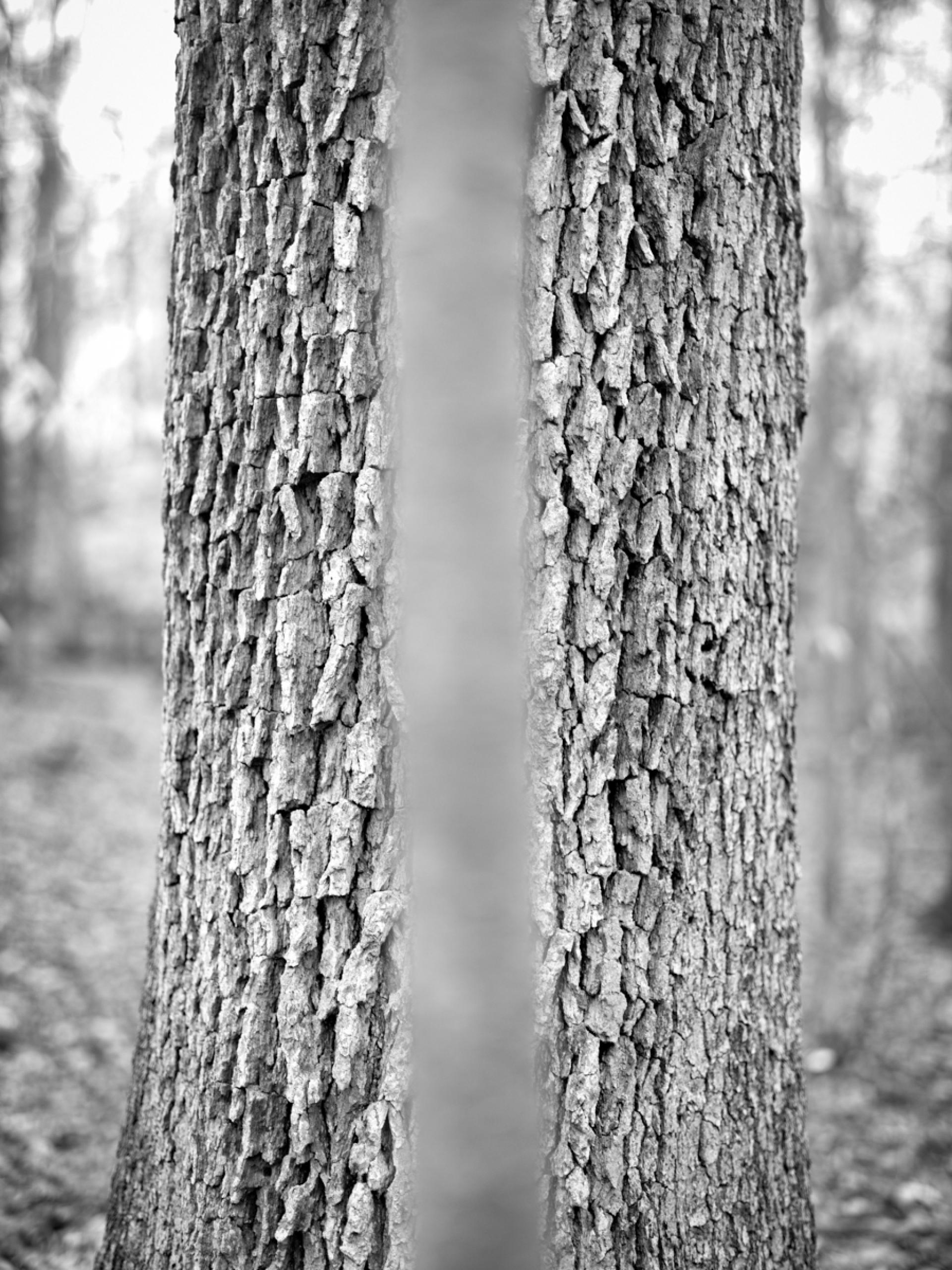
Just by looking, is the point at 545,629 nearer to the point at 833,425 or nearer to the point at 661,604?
the point at 661,604

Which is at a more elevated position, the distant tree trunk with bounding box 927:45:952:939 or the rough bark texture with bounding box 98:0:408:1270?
the distant tree trunk with bounding box 927:45:952:939

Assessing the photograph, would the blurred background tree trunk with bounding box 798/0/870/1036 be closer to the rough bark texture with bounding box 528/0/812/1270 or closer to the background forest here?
the background forest

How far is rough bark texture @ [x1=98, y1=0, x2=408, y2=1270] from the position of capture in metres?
1.42

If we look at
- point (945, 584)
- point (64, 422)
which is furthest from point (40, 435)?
point (945, 584)

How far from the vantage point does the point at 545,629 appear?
4.64 feet

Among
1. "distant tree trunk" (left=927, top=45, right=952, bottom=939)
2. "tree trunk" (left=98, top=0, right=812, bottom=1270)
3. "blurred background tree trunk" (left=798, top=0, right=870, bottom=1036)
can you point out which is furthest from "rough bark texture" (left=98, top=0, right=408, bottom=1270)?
"distant tree trunk" (left=927, top=45, right=952, bottom=939)

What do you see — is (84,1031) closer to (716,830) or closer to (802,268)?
(716,830)

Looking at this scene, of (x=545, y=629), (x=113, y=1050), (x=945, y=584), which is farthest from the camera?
(x=945, y=584)

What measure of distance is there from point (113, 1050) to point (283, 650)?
10.1 ft

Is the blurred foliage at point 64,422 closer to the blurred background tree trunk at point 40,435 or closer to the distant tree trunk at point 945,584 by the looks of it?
the blurred background tree trunk at point 40,435

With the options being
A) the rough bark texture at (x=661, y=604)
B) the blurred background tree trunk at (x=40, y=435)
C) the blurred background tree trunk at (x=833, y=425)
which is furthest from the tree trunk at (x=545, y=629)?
the blurred background tree trunk at (x=40, y=435)

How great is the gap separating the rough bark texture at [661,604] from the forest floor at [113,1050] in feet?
4.79

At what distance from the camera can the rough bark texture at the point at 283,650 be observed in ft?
4.67

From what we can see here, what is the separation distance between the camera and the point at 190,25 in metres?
1.57
